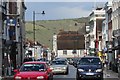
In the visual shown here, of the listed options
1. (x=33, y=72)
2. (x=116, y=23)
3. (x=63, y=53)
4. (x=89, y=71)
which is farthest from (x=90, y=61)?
(x=63, y=53)

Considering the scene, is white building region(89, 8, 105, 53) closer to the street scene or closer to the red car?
the street scene

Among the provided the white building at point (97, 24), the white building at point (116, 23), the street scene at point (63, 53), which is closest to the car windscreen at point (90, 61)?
the street scene at point (63, 53)

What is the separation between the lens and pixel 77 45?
553ft

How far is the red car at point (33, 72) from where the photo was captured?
2558cm

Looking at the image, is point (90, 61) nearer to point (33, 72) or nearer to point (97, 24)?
point (33, 72)

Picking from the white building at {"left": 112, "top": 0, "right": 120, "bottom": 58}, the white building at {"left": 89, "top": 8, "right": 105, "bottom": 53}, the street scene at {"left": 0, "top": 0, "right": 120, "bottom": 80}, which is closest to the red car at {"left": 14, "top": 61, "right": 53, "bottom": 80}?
the street scene at {"left": 0, "top": 0, "right": 120, "bottom": 80}

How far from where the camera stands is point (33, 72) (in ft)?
86.1

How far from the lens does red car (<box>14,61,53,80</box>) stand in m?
25.6

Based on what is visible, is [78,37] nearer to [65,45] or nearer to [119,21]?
[65,45]

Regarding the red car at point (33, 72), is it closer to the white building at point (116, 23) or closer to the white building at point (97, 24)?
the white building at point (116, 23)

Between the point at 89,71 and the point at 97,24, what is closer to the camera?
the point at 89,71

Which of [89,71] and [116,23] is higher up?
[116,23]

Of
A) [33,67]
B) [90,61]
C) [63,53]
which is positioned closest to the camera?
[33,67]

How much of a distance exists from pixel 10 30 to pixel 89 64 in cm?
3369
